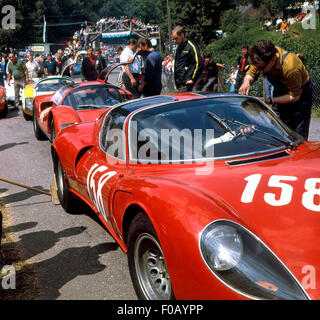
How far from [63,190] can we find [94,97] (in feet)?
10.4

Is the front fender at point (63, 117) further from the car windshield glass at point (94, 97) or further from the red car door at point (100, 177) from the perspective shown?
the red car door at point (100, 177)

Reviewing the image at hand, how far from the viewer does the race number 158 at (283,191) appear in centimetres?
235

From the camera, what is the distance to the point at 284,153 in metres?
3.10

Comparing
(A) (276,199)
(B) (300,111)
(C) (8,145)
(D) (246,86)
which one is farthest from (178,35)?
(A) (276,199)

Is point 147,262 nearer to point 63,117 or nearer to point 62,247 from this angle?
point 62,247

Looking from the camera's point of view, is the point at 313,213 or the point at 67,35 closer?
the point at 313,213

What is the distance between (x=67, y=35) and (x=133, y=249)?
10861cm

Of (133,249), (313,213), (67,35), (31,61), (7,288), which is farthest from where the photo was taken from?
(67,35)

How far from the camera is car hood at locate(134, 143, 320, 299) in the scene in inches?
82.3

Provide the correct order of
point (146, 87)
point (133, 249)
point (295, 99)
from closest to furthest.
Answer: point (133, 249) → point (295, 99) → point (146, 87)

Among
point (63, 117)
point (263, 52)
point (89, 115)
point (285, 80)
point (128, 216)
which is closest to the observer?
point (128, 216)

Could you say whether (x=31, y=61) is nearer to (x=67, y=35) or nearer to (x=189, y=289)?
(x=189, y=289)

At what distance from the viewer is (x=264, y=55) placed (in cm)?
400
